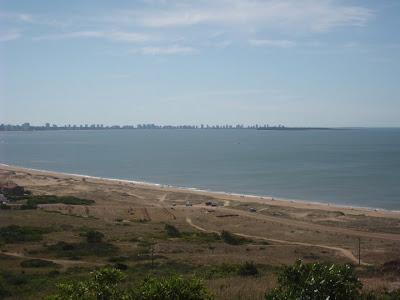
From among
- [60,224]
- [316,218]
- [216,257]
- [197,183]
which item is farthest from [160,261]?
[197,183]

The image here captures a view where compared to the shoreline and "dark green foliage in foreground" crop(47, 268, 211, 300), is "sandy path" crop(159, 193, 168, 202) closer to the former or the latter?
the shoreline

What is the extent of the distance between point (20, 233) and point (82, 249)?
7.74 metres

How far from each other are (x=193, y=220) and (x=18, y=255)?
2831 centimetres

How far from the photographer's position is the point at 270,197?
8431cm

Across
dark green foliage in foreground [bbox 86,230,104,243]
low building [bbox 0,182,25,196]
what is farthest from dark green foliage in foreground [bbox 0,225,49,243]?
low building [bbox 0,182,25,196]

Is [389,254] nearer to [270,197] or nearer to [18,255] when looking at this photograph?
[18,255]

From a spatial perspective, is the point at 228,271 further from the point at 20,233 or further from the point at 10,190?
the point at 10,190

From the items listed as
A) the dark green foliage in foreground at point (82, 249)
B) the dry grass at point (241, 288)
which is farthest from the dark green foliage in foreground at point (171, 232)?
the dry grass at point (241, 288)

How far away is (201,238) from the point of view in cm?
4416

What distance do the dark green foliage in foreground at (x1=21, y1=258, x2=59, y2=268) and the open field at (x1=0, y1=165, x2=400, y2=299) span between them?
19.7 inches

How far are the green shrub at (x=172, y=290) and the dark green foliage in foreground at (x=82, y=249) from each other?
74.9ft

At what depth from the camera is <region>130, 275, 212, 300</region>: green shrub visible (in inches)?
432

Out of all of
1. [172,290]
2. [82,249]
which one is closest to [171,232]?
[82,249]

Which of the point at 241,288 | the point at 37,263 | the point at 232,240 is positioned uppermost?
the point at 241,288
